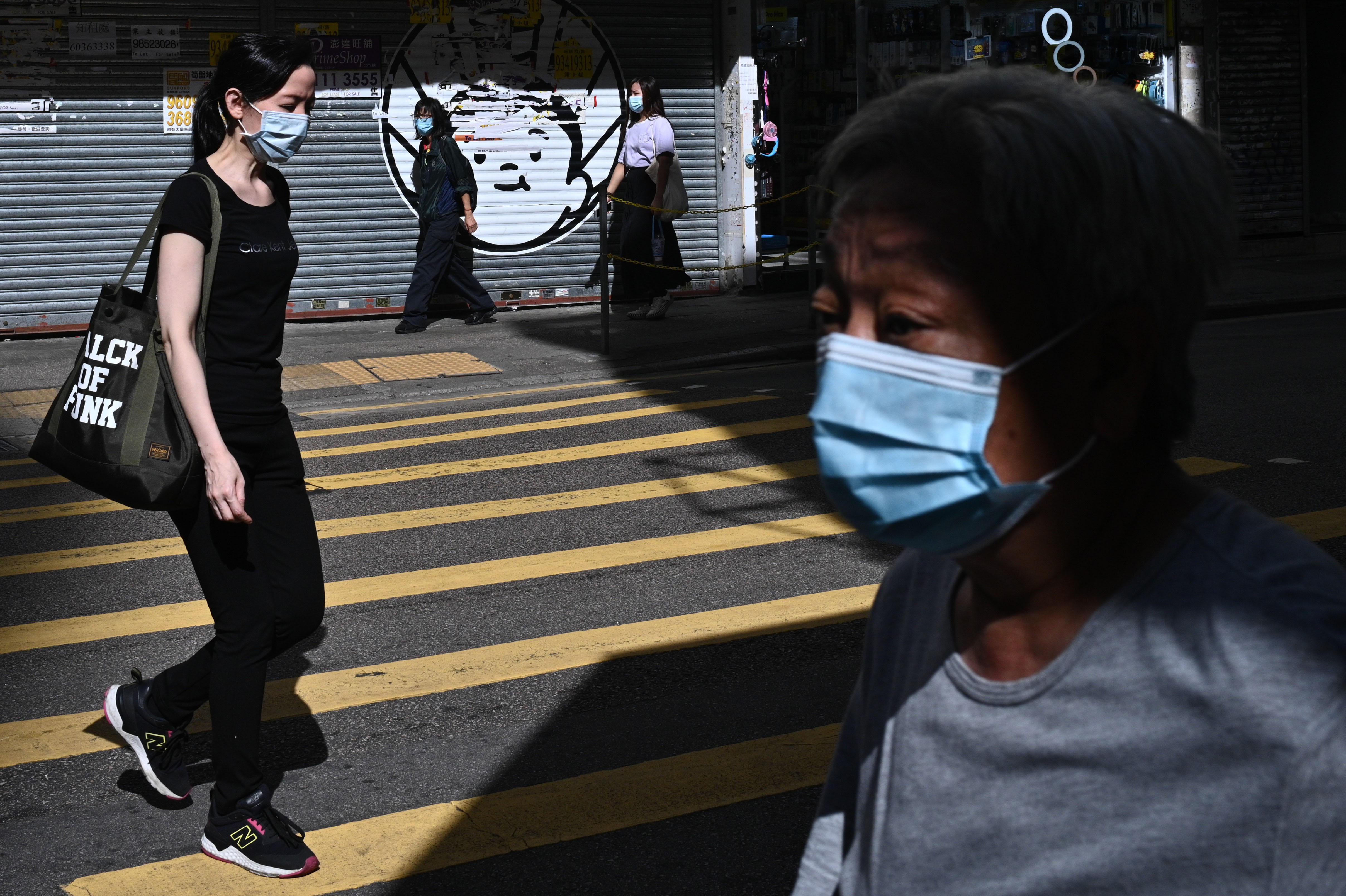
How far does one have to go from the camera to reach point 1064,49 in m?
18.3

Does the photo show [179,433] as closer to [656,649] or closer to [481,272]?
[656,649]

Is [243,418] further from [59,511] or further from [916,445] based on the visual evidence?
[59,511]

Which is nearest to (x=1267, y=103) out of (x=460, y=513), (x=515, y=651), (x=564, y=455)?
(x=564, y=455)

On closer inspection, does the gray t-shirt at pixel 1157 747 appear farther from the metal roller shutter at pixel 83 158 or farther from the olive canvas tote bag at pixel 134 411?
the metal roller shutter at pixel 83 158

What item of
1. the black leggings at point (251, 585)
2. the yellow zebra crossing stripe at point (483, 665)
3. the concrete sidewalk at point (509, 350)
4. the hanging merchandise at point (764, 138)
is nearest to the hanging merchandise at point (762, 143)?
the hanging merchandise at point (764, 138)

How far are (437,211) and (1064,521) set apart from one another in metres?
13.7

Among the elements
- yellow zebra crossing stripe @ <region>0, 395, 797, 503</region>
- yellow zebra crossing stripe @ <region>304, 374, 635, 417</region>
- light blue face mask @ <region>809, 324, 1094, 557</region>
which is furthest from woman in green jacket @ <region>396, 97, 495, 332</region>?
light blue face mask @ <region>809, 324, 1094, 557</region>

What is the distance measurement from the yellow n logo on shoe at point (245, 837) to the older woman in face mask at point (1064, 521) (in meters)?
2.84

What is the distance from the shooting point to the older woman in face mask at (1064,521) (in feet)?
4.31

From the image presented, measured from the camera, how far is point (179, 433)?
13.0ft

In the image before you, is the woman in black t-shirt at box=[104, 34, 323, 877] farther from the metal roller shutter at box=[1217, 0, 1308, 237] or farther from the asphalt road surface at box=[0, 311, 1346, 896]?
the metal roller shutter at box=[1217, 0, 1308, 237]

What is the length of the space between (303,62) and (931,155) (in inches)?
127

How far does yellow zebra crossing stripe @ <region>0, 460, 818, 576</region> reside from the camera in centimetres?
710

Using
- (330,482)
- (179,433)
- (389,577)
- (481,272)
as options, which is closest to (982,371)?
(179,433)
